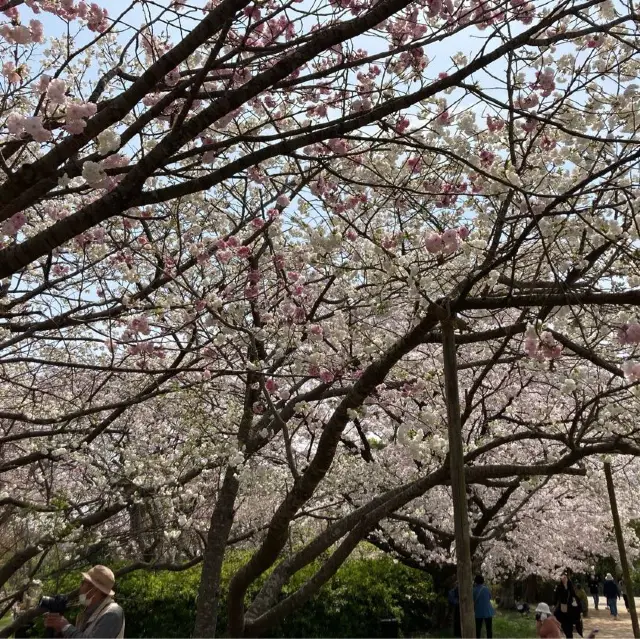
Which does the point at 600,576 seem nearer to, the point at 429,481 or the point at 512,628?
the point at 512,628

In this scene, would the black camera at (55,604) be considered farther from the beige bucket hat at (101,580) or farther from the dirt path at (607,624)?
the dirt path at (607,624)

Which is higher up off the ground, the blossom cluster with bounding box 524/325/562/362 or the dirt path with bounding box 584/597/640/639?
the blossom cluster with bounding box 524/325/562/362

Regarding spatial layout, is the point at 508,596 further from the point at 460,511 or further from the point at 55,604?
the point at 460,511

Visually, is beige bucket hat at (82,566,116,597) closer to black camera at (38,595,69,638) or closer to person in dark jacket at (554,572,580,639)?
black camera at (38,595,69,638)

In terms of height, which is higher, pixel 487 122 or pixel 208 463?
pixel 487 122

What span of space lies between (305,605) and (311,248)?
26.1ft

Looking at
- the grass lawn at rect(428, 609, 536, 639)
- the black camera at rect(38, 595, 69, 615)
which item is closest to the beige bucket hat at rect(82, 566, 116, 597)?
the black camera at rect(38, 595, 69, 615)

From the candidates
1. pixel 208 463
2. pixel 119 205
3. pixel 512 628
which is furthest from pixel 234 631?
pixel 512 628

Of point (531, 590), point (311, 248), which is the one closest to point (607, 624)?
point (531, 590)

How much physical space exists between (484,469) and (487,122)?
243 centimetres

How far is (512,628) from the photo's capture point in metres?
14.8

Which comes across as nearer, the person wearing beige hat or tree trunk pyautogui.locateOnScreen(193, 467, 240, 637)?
the person wearing beige hat

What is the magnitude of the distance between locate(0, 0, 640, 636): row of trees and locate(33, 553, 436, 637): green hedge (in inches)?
113

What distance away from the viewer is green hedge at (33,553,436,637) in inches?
452
